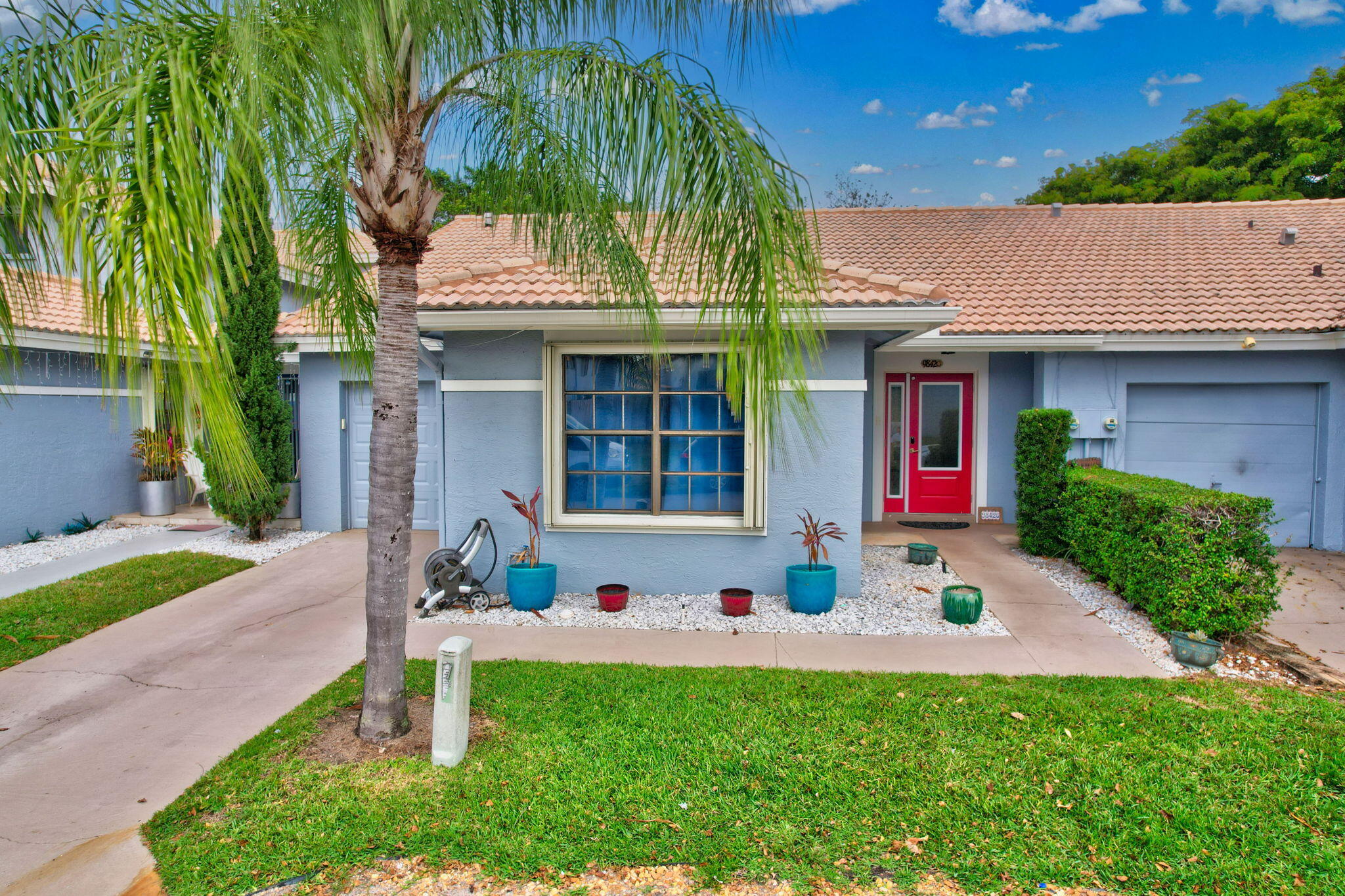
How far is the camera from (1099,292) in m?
10.8

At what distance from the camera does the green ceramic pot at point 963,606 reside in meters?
6.54

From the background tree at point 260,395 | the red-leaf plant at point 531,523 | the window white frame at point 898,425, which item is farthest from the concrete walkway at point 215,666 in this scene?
the window white frame at point 898,425

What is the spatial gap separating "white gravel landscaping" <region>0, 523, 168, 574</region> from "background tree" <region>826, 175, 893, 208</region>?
2213 cm

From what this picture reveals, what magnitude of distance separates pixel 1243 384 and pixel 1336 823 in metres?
8.72

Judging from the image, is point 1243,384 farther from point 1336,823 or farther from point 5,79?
point 5,79

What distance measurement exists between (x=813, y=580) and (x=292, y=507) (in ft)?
27.1

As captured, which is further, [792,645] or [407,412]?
[792,645]

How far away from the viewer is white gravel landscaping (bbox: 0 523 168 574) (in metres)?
8.84

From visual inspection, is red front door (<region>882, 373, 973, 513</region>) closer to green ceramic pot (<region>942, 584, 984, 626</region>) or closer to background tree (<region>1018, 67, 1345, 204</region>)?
green ceramic pot (<region>942, 584, 984, 626</region>)

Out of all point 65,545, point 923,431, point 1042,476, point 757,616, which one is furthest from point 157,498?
point 1042,476

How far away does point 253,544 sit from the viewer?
991 centimetres

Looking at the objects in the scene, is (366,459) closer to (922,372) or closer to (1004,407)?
(922,372)

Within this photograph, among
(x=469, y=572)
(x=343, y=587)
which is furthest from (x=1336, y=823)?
(x=343, y=587)

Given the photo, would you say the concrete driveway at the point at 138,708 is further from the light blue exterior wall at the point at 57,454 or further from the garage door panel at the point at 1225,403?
the garage door panel at the point at 1225,403
